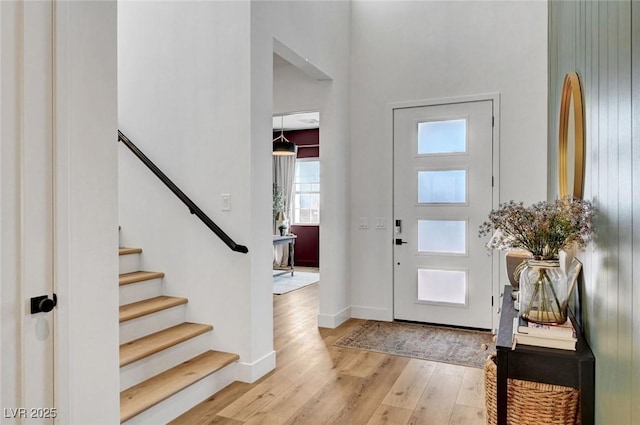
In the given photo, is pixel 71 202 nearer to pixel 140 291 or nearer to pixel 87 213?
pixel 87 213

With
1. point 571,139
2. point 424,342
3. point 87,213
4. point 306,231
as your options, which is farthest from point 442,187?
point 306,231

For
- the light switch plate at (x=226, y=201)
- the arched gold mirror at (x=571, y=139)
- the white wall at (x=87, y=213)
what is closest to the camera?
the white wall at (x=87, y=213)

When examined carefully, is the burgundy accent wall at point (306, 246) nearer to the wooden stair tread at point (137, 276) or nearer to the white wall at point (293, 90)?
the white wall at point (293, 90)

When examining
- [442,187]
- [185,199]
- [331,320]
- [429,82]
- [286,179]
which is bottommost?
[331,320]

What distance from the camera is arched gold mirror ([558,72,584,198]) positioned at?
1.77 metres

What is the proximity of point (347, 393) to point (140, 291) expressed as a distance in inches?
65.6

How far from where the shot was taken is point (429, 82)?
4.37m

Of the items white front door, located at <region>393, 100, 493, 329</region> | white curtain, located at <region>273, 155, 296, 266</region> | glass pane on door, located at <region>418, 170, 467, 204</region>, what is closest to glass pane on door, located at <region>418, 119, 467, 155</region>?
white front door, located at <region>393, 100, 493, 329</region>

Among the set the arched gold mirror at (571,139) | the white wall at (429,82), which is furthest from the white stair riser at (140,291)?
the arched gold mirror at (571,139)

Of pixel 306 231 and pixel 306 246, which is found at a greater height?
pixel 306 231

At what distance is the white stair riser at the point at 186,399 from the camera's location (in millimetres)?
2290

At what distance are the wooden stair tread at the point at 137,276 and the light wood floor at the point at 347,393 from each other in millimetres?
1000

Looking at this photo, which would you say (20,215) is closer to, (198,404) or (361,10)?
(198,404)

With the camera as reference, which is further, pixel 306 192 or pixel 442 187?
pixel 306 192
